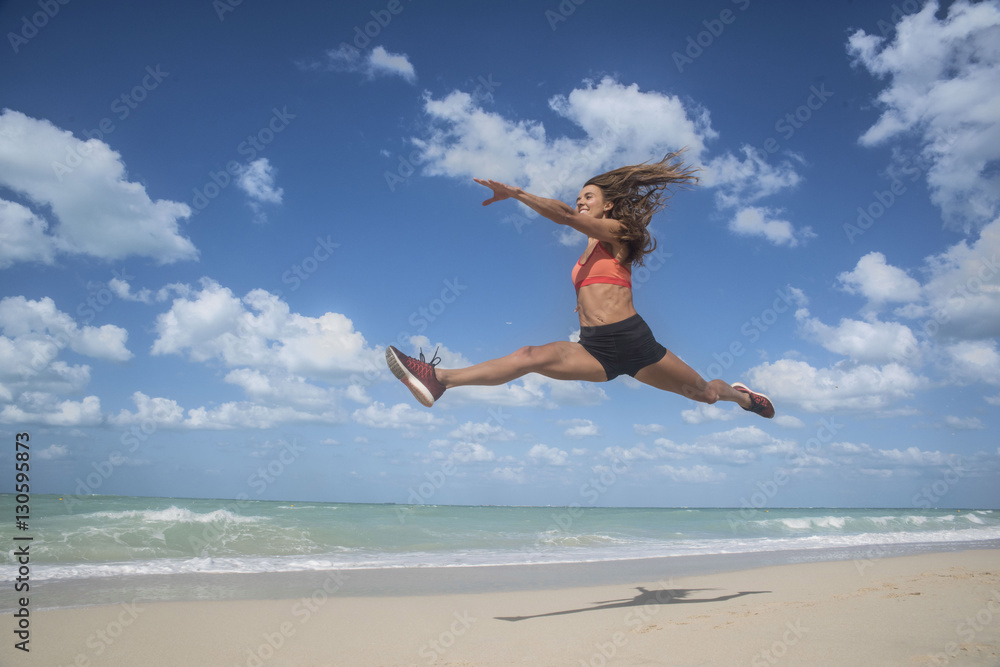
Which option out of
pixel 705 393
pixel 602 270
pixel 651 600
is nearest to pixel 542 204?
pixel 602 270

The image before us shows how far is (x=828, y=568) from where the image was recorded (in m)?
9.32

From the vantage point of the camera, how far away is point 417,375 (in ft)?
11.2

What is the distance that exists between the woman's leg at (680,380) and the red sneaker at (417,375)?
128 centimetres

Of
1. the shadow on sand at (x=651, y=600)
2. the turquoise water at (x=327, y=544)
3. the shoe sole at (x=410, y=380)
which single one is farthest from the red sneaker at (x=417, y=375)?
the turquoise water at (x=327, y=544)

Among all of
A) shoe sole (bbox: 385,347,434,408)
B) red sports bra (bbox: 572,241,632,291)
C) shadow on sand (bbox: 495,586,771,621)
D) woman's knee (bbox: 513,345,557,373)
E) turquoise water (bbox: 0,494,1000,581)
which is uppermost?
red sports bra (bbox: 572,241,632,291)

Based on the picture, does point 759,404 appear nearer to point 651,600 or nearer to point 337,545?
point 651,600

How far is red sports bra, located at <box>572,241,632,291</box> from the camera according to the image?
3.66 meters

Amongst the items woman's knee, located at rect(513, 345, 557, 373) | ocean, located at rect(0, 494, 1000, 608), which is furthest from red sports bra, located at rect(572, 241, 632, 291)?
ocean, located at rect(0, 494, 1000, 608)

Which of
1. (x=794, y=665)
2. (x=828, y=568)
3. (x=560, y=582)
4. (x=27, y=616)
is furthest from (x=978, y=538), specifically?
(x=27, y=616)

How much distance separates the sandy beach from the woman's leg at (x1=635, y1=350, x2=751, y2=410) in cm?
171

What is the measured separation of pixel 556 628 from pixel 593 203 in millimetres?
3635

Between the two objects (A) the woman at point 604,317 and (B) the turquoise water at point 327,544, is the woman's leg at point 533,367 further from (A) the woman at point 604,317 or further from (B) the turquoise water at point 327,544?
(B) the turquoise water at point 327,544

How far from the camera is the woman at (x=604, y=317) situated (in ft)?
11.0

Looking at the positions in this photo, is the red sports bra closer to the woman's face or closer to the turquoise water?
the woman's face
